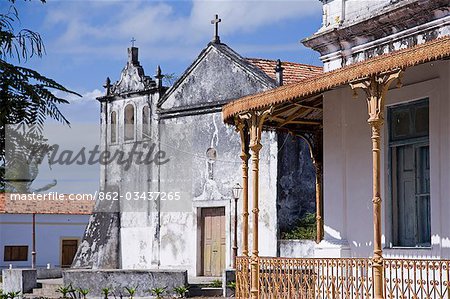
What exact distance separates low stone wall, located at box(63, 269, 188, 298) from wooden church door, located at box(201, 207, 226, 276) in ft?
15.6

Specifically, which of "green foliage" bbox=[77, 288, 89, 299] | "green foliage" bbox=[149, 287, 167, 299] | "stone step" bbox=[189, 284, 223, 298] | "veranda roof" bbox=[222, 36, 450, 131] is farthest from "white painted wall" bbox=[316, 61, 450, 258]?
"stone step" bbox=[189, 284, 223, 298]

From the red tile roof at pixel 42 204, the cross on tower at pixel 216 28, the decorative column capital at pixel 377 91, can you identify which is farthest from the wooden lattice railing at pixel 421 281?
the red tile roof at pixel 42 204

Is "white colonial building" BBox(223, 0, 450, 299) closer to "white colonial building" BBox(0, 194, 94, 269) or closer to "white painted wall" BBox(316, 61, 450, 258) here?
"white painted wall" BBox(316, 61, 450, 258)

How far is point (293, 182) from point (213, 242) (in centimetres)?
314

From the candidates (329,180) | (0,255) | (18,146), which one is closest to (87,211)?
(0,255)

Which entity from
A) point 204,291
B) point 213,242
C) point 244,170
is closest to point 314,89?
point 244,170

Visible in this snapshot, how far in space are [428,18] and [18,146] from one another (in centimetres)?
727

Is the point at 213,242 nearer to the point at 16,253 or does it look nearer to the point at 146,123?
the point at 146,123

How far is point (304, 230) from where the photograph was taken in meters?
21.9

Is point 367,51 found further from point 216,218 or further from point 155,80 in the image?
point 155,80

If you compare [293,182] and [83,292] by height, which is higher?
[293,182]

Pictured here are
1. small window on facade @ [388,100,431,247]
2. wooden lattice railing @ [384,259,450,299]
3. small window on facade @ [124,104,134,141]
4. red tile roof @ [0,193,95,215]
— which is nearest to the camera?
wooden lattice railing @ [384,259,450,299]

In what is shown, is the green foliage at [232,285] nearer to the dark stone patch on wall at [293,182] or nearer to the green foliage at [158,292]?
the green foliage at [158,292]

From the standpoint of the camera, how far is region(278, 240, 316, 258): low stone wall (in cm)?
2081
